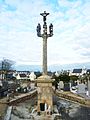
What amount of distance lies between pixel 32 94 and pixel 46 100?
2.28 m

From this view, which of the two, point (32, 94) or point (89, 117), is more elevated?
point (32, 94)

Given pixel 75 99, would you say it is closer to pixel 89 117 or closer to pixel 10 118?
pixel 89 117

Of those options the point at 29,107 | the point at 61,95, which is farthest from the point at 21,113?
the point at 61,95

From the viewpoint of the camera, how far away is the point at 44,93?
738 inches

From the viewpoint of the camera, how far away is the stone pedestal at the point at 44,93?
726 inches

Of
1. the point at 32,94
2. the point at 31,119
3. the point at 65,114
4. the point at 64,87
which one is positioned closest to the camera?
the point at 31,119

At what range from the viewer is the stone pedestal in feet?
60.5

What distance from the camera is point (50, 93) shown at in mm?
18703

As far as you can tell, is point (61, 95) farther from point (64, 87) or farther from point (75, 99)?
point (64, 87)

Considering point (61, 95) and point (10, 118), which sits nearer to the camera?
point (10, 118)

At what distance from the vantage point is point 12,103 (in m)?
20.0

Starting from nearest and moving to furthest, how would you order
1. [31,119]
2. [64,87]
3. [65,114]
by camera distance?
[31,119]
[65,114]
[64,87]

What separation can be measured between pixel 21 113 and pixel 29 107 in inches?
30.3

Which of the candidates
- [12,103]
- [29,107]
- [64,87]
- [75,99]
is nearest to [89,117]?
[75,99]
